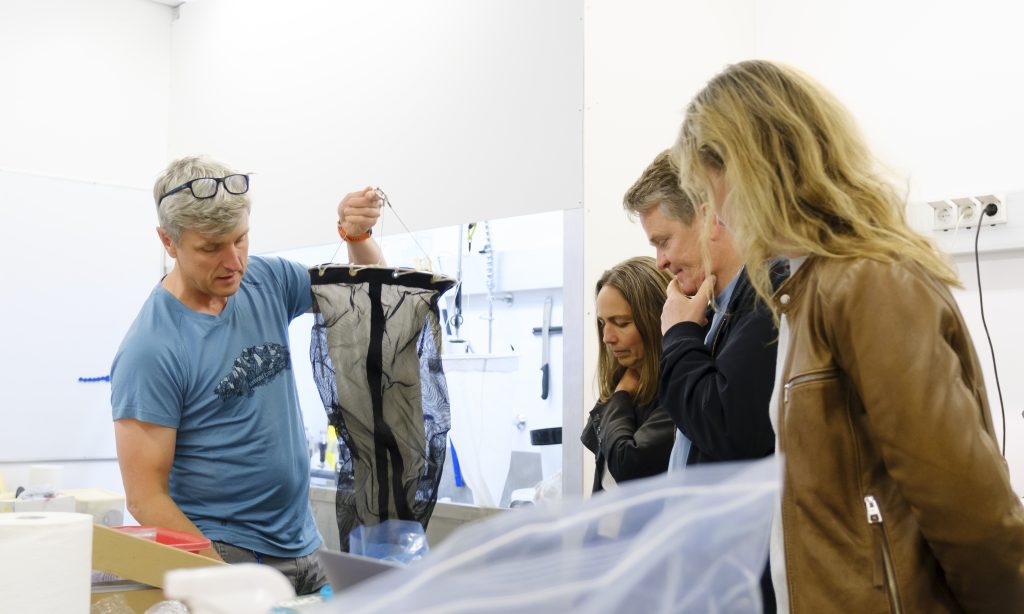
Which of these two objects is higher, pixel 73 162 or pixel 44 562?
pixel 73 162

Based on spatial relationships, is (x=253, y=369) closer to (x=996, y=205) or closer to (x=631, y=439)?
(x=631, y=439)

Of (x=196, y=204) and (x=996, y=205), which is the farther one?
(x=996, y=205)

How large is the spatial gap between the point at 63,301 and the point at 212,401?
2125mm

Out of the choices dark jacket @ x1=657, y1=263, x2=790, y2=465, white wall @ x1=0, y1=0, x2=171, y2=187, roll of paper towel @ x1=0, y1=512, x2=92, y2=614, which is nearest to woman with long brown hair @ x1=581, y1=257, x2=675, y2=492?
dark jacket @ x1=657, y1=263, x2=790, y2=465

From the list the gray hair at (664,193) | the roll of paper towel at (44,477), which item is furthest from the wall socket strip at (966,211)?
the roll of paper towel at (44,477)

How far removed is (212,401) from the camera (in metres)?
1.89

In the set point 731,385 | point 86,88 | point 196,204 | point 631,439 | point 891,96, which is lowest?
point 631,439

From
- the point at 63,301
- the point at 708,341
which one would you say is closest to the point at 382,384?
the point at 708,341

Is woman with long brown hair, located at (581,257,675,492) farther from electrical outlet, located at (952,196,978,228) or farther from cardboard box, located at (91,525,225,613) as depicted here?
electrical outlet, located at (952,196,978,228)

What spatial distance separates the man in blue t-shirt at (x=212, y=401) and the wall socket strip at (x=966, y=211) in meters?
1.56

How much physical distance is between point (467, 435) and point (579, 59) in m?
1.19

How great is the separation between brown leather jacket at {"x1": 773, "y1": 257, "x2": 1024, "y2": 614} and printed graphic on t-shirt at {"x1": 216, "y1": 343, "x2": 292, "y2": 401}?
46.4 inches

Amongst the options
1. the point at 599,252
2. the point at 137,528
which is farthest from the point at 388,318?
the point at 599,252

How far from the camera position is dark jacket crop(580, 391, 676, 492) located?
1.65 m
